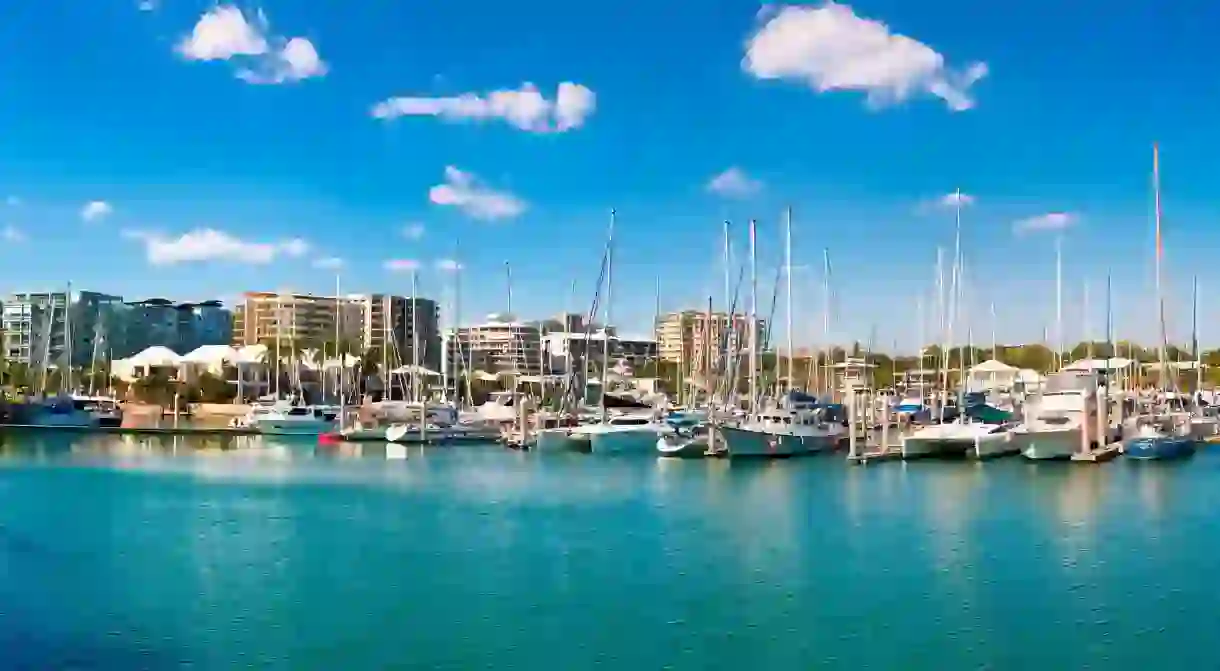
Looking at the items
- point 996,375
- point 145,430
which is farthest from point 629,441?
point 996,375

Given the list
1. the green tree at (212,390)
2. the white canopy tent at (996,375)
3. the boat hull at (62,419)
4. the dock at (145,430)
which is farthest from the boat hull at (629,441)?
the green tree at (212,390)

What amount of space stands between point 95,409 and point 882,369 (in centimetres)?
8252

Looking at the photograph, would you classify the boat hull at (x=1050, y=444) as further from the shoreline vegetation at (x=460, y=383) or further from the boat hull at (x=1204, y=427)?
the shoreline vegetation at (x=460, y=383)

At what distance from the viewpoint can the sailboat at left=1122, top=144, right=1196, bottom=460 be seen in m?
62.2

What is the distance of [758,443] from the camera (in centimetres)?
6053

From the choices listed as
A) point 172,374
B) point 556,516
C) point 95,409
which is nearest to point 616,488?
point 556,516

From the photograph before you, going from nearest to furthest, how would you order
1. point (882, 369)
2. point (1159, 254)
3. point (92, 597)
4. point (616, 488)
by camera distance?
point (92, 597)
point (616, 488)
point (1159, 254)
point (882, 369)

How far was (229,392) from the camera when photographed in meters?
132

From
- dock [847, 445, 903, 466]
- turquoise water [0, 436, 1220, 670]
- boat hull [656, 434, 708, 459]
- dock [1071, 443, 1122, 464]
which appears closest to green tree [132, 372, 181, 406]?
turquoise water [0, 436, 1220, 670]

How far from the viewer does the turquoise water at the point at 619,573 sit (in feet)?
71.9

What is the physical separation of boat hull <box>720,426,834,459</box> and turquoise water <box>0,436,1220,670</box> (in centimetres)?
589

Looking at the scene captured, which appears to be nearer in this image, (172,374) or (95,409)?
(95,409)

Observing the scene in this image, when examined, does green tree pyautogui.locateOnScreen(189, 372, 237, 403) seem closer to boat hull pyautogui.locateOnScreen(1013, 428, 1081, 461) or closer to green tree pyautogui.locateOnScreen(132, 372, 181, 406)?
green tree pyautogui.locateOnScreen(132, 372, 181, 406)

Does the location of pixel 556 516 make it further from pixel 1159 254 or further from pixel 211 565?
pixel 1159 254
